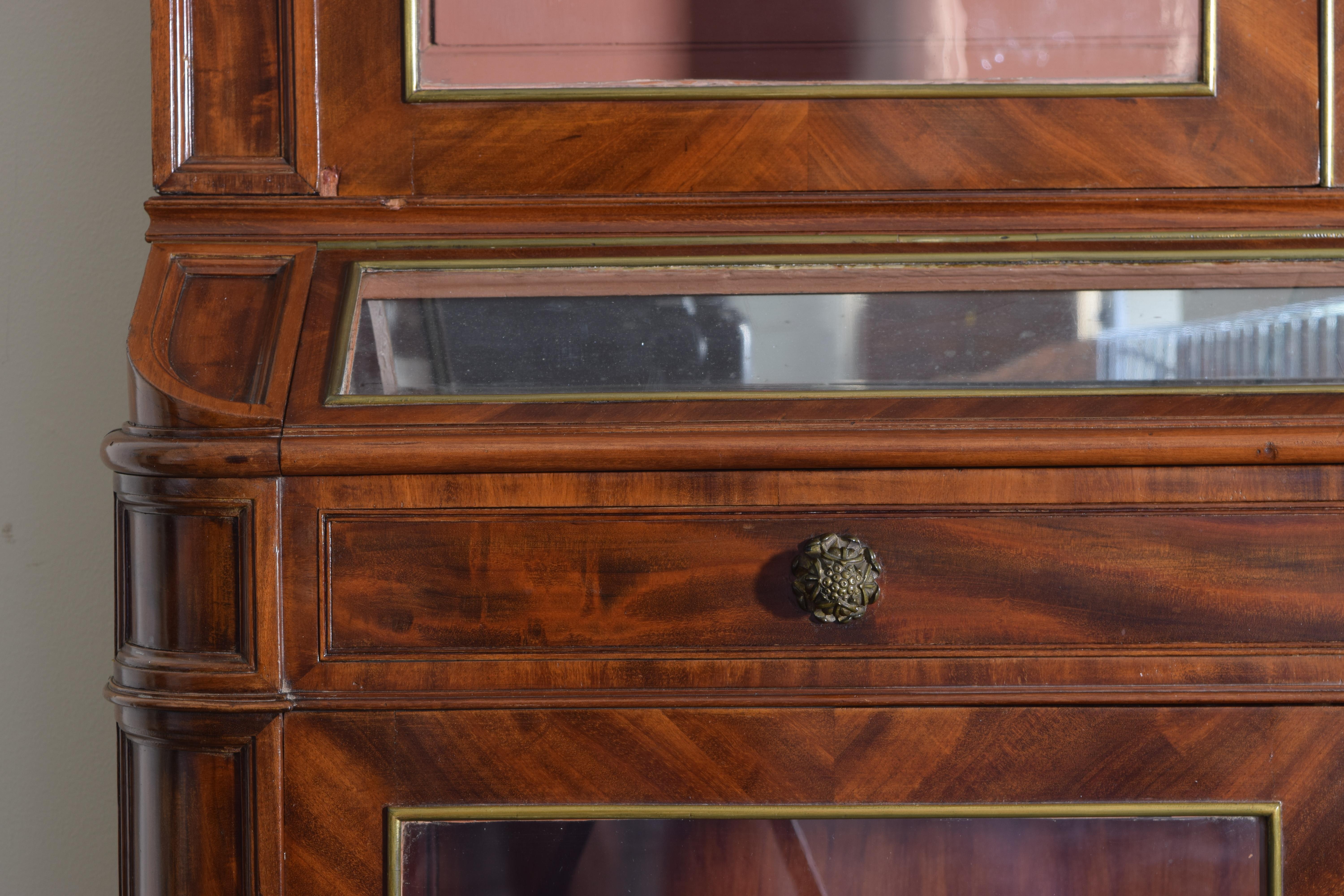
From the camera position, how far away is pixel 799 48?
2.39ft

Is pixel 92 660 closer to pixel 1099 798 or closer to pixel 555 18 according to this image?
pixel 555 18

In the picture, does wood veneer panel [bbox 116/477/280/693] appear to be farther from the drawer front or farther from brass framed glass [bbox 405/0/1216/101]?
brass framed glass [bbox 405/0/1216/101]

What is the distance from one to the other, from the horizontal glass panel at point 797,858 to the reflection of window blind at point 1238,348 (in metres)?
0.29

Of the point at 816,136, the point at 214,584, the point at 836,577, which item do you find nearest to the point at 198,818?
the point at 214,584

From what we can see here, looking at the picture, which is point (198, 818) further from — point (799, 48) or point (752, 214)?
point (799, 48)

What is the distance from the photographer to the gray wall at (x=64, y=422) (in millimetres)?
949

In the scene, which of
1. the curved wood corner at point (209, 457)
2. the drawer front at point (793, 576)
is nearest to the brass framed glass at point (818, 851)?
the drawer front at point (793, 576)

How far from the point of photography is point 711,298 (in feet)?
2.19

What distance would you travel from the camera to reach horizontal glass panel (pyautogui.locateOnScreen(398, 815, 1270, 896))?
0.58 m

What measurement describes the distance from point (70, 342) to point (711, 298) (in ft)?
2.32

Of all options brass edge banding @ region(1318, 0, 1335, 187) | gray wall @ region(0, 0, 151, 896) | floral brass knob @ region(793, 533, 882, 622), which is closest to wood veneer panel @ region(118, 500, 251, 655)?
floral brass knob @ region(793, 533, 882, 622)

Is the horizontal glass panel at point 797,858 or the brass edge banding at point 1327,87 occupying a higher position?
the brass edge banding at point 1327,87

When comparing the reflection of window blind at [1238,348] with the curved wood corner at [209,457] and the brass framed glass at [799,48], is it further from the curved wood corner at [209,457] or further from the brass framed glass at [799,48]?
the curved wood corner at [209,457]

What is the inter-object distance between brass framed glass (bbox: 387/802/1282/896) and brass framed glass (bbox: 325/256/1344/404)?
26cm
